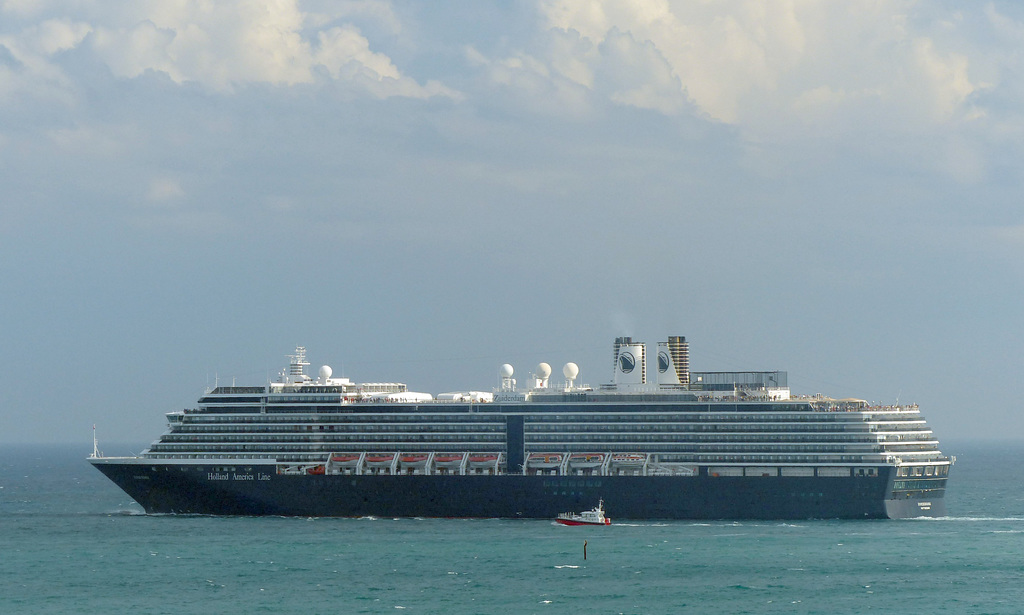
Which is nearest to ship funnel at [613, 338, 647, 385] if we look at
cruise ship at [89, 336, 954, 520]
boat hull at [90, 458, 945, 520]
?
cruise ship at [89, 336, 954, 520]

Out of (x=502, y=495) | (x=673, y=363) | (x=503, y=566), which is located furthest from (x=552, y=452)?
(x=503, y=566)

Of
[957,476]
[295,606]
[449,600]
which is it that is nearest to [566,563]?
[449,600]

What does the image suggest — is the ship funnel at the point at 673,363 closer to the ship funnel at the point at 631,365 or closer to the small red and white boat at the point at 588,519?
the ship funnel at the point at 631,365

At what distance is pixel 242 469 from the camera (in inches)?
3602

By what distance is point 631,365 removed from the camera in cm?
9275

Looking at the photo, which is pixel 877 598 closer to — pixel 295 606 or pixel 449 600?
pixel 449 600

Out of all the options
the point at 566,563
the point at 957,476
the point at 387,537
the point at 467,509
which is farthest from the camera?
the point at 957,476

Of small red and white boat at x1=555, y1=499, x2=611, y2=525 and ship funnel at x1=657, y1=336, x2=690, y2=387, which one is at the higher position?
ship funnel at x1=657, y1=336, x2=690, y2=387

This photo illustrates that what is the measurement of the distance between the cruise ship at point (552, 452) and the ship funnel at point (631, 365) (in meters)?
0.09

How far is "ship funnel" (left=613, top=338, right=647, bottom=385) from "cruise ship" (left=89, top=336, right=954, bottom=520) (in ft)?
0.30

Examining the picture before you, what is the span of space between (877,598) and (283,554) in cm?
3000

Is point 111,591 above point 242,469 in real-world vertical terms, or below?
below

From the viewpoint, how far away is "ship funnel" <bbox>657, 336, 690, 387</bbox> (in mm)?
92281

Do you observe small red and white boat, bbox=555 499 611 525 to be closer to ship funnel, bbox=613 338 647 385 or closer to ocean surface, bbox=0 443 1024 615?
ocean surface, bbox=0 443 1024 615
